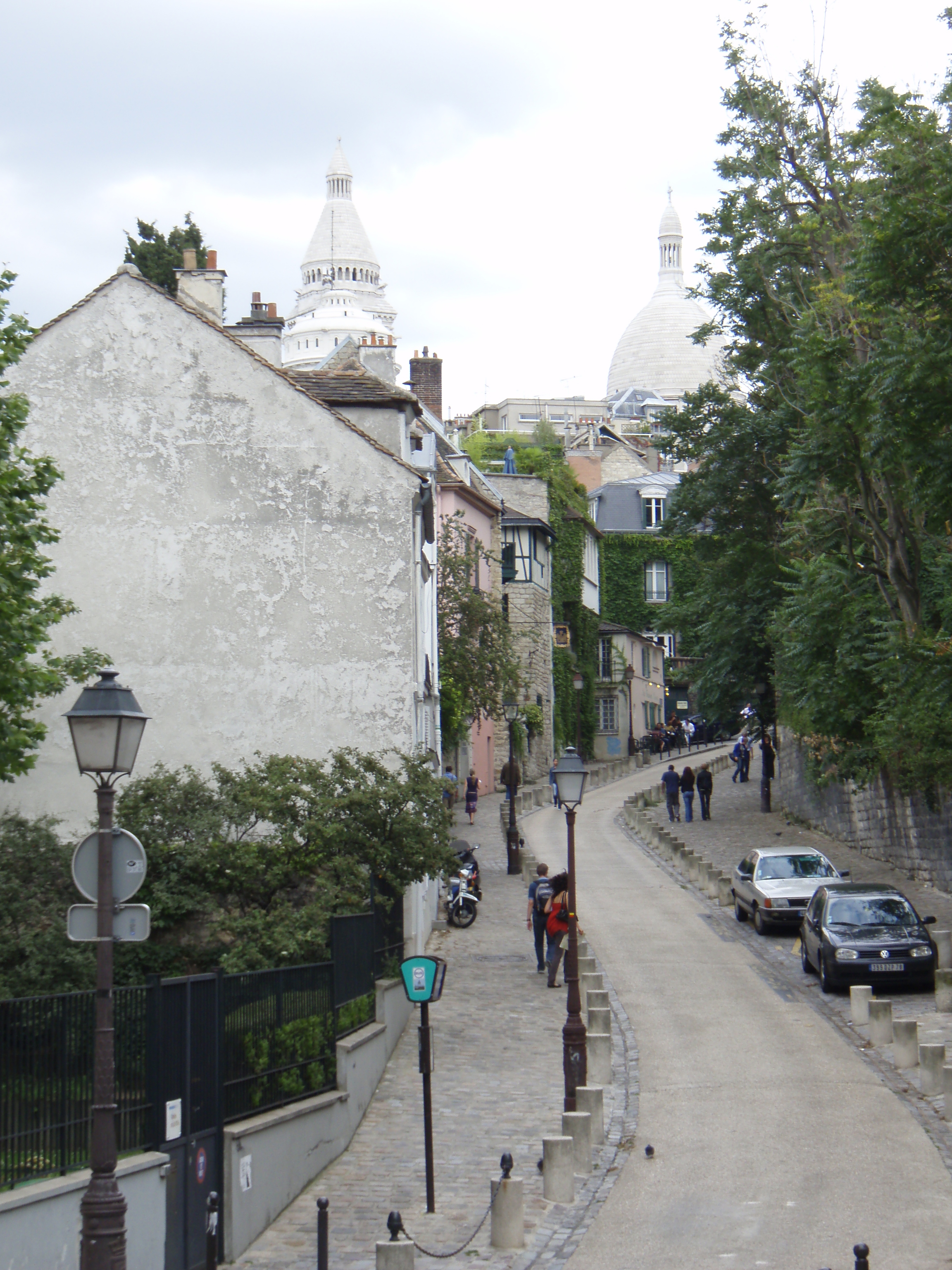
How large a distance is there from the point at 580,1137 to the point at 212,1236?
→ 370cm

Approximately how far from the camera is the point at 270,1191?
1302 cm

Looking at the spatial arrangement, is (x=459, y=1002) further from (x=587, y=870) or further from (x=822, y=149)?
(x=822, y=149)

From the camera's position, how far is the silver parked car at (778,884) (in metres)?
25.3

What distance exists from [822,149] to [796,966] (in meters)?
19.5

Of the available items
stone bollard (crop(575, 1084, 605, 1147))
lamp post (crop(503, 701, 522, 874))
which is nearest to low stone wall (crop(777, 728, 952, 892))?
lamp post (crop(503, 701, 522, 874))

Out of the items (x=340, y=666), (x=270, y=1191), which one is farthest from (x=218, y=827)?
(x=270, y=1191)

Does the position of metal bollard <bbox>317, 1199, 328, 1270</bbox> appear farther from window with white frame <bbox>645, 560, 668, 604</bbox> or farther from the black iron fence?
window with white frame <bbox>645, 560, 668, 604</bbox>

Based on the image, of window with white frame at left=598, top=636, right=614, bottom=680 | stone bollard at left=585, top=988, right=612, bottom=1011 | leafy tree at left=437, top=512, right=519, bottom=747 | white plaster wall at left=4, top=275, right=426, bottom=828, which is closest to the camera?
stone bollard at left=585, top=988, right=612, bottom=1011

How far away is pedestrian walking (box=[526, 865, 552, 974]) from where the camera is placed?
2283 centimetres

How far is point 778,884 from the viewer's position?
2588 centimetres

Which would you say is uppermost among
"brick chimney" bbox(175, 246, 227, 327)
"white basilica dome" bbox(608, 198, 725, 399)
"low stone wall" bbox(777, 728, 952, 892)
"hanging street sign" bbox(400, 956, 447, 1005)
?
"white basilica dome" bbox(608, 198, 725, 399)

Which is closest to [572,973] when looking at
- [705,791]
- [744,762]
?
[705,791]

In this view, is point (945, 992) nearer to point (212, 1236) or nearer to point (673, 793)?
point (212, 1236)

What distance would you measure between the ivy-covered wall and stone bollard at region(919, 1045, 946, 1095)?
2270 inches
